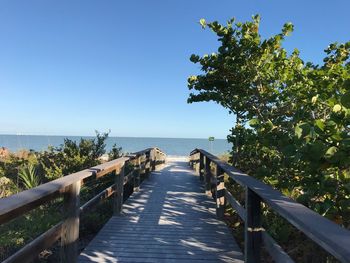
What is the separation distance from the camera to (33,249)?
287 centimetres

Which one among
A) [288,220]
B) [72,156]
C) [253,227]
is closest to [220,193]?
[253,227]

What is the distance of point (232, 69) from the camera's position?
7.31 m

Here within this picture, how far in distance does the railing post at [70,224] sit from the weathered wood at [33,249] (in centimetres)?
35

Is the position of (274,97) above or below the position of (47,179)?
above

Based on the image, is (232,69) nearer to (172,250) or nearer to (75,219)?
(172,250)

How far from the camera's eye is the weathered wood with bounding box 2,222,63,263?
2601mm

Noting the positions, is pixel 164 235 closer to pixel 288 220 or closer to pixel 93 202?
pixel 93 202

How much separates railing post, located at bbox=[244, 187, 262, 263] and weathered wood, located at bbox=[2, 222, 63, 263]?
1.89 m

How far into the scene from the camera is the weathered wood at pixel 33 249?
8.53 ft

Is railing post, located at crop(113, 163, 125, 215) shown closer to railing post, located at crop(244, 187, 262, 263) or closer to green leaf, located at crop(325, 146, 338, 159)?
railing post, located at crop(244, 187, 262, 263)

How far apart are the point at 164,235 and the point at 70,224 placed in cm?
200

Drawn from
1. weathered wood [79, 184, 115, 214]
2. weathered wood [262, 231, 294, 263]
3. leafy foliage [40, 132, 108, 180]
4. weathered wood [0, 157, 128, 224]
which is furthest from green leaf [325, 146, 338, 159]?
leafy foliage [40, 132, 108, 180]

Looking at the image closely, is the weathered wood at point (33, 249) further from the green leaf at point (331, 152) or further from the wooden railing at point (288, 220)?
the green leaf at point (331, 152)

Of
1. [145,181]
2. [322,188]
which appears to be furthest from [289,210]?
[145,181]
